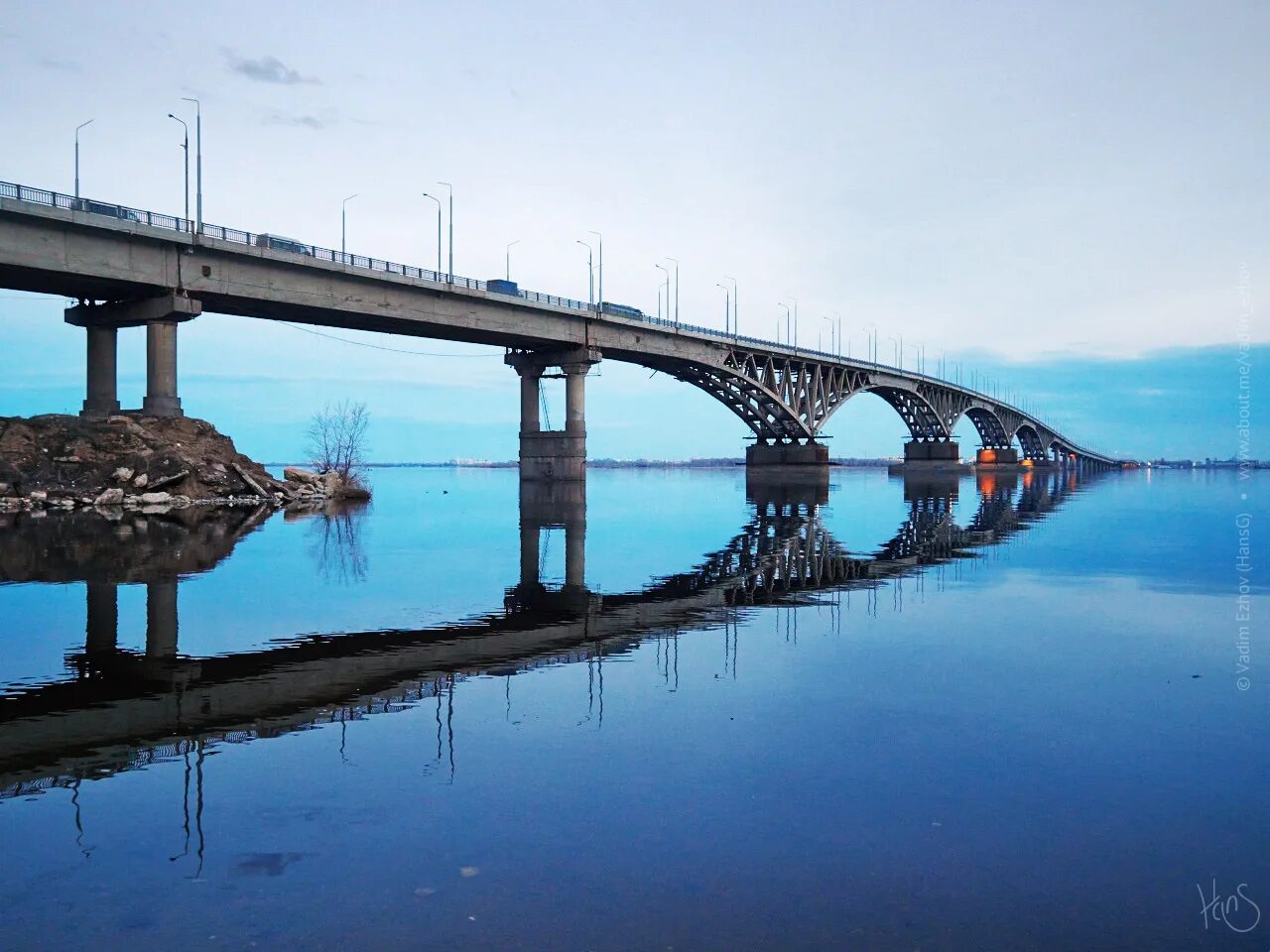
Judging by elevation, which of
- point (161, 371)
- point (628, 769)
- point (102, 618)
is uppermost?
point (161, 371)

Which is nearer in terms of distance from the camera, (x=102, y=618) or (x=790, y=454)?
(x=102, y=618)

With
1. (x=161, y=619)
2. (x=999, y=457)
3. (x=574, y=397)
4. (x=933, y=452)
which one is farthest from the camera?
(x=999, y=457)

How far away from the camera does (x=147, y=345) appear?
48938mm

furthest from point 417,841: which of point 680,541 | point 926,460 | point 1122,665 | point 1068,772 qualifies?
point 926,460

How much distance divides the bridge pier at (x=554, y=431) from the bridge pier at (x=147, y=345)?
29616 mm

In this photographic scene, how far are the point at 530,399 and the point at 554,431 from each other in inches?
141

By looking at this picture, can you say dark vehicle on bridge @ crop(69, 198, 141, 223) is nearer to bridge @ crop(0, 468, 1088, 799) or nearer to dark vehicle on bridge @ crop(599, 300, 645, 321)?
bridge @ crop(0, 468, 1088, 799)

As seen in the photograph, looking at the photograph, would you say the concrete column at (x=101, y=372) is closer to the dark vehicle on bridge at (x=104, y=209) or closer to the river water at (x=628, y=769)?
the dark vehicle on bridge at (x=104, y=209)

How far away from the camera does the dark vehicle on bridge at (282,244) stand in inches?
1980

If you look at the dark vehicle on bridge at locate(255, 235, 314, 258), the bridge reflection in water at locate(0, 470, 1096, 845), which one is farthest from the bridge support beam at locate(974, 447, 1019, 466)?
the bridge reflection in water at locate(0, 470, 1096, 845)

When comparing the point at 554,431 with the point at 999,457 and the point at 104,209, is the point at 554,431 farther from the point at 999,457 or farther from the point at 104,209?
the point at 999,457

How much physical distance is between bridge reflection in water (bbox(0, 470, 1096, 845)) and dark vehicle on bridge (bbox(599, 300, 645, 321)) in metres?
47.3

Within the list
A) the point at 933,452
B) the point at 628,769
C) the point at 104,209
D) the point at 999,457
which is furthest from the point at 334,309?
the point at 999,457

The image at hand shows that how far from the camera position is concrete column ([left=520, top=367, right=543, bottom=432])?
7500cm
